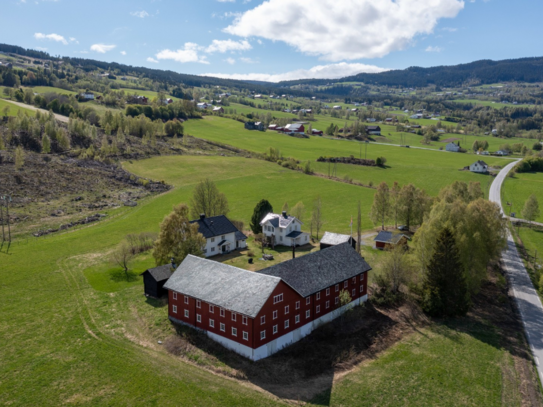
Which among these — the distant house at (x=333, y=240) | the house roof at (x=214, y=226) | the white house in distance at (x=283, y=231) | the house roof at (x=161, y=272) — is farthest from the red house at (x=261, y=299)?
the white house in distance at (x=283, y=231)

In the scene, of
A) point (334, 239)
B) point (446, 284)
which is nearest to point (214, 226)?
point (334, 239)

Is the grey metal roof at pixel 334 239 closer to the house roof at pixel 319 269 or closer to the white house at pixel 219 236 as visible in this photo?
the white house at pixel 219 236

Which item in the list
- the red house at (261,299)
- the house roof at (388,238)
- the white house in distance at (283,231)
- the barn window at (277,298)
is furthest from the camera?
the white house in distance at (283,231)

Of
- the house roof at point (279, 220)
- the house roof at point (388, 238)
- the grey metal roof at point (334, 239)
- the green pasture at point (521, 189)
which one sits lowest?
the green pasture at point (521, 189)

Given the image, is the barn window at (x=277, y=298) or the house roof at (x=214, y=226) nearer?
the barn window at (x=277, y=298)

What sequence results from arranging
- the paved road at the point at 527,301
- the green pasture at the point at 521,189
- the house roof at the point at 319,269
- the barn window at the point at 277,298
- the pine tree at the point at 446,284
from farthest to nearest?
the green pasture at the point at 521,189, the pine tree at the point at 446,284, the house roof at the point at 319,269, the paved road at the point at 527,301, the barn window at the point at 277,298

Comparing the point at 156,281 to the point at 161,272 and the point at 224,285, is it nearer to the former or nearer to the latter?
the point at 161,272

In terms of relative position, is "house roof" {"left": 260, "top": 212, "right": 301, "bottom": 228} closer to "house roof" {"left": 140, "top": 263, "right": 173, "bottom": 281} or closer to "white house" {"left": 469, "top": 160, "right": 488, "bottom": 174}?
"house roof" {"left": 140, "top": 263, "right": 173, "bottom": 281}
